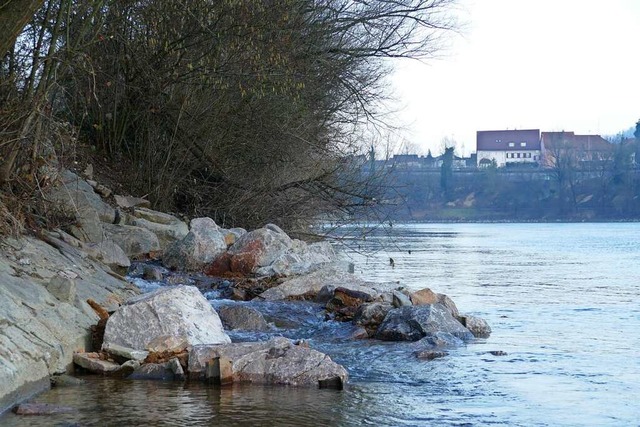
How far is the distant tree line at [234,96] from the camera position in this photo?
15.9 meters

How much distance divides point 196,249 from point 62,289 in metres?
6.47

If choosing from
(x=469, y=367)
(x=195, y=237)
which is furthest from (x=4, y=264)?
(x=195, y=237)

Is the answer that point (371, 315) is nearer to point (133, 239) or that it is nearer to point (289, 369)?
point (289, 369)

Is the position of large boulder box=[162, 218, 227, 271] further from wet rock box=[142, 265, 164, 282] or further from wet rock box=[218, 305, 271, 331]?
wet rock box=[218, 305, 271, 331]

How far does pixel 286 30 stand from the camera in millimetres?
16344

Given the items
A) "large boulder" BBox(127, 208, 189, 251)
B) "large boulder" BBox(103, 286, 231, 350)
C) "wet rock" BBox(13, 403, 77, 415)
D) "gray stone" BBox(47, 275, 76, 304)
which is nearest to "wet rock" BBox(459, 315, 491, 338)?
"large boulder" BBox(103, 286, 231, 350)

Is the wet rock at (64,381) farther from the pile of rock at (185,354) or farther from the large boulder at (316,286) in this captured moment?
the large boulder at (316,286)

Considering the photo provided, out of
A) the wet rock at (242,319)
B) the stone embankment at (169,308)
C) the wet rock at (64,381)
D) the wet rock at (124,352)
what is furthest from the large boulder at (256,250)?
the wet rock at (64,381)

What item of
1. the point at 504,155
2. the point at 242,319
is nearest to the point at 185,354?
the point at 242,319

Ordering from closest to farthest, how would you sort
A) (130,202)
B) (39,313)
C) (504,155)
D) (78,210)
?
(39,313) < (78,210) < (130,202) < (504,155)

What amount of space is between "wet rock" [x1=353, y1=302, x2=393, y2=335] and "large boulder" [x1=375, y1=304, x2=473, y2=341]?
0.26 metres

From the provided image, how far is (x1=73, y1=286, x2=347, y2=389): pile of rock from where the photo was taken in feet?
26.0

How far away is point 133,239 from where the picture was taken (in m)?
15.5

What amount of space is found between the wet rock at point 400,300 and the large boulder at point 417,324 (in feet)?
1.99
